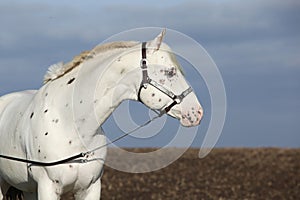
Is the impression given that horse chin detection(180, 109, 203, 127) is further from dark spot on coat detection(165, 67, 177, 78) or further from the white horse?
dark spot on coat detection(165, 67, 177, 78)

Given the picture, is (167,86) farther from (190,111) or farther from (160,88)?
(190,111)

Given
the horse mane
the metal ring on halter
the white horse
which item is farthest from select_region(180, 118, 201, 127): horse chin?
the horse mane

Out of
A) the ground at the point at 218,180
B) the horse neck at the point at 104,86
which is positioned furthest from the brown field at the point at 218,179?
the horse neck at the point at 104,86

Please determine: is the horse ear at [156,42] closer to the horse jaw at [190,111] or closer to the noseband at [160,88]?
the noseband at [160,88]

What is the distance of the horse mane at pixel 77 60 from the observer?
7.41 m

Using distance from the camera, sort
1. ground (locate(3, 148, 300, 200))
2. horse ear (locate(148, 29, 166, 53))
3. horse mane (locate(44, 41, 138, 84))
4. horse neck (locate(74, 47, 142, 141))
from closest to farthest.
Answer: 1. horse ear (locate(148, 29, 166, 53))
2. horse neck (locate(74, 47, 142, 141))
3. horse mane (locate(44, 41, 138, 84))
4. ground (locate(3, 148, 300, 200))

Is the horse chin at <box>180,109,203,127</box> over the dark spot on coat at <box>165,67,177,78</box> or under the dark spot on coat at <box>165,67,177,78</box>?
under

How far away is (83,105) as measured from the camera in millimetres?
7445

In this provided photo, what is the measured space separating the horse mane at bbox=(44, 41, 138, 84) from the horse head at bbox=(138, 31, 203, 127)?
0.35 metres

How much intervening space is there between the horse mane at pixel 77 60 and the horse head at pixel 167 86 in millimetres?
346

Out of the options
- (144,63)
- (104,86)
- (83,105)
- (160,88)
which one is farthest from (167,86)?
(83,105)

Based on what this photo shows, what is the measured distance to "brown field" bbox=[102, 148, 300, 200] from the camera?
21828mm

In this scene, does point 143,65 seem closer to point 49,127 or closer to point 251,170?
point 49,127

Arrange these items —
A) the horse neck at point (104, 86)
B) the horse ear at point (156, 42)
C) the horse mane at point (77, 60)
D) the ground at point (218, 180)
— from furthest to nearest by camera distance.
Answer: the ground at point (218, 180) < the horse mane at point (77, 60) < the horse neck at point (104, 86) < the horse ear at point (156, 42)
